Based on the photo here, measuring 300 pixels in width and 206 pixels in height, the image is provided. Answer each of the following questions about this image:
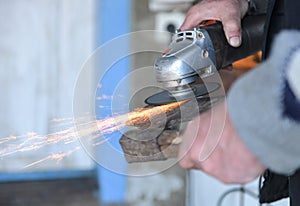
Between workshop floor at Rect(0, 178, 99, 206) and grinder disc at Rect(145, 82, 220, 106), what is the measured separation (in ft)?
7.12

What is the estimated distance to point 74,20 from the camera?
319 cm

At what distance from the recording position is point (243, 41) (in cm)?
116

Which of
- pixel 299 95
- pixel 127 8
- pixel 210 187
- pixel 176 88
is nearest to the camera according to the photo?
pixel 299 95

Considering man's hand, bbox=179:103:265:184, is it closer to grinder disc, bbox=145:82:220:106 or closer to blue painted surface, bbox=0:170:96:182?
grinder disc, bbox=145:82:220:106

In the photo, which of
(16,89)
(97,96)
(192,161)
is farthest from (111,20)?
(192,161)

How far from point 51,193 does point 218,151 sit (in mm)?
2425

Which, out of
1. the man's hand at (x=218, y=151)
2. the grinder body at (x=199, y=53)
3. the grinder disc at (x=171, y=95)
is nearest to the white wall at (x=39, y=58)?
the grinder body at (x=199, y=53)

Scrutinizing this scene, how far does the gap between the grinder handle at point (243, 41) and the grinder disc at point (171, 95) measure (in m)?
0.09

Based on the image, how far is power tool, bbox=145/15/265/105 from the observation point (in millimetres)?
993

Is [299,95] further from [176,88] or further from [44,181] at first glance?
[44,181]

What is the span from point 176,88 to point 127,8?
6.48 ft

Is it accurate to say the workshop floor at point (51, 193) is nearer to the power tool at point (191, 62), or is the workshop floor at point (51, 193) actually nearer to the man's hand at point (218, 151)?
the power tool at point (191, 62)

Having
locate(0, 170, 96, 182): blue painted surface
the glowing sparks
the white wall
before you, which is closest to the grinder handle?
the glowing sparks

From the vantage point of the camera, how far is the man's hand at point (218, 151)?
84 cm
